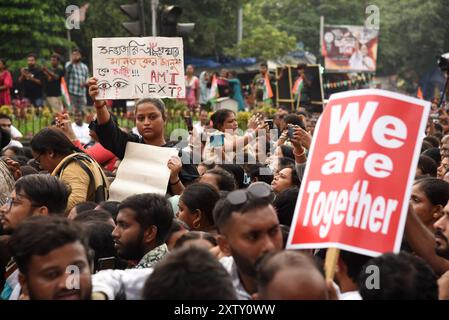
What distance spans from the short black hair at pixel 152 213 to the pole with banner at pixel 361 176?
3.95 ft

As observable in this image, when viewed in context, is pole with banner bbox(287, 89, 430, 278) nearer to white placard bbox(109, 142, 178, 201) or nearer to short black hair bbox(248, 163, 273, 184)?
white placard bbox(109, 142, 178, 201)

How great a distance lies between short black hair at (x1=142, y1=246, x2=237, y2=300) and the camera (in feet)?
10.4

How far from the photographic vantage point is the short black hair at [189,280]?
3156mm

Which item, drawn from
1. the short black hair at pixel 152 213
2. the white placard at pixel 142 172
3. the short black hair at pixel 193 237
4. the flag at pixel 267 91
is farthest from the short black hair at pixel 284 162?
the flag at pixel 267 91

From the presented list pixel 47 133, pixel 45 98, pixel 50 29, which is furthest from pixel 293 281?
pixel 50 29

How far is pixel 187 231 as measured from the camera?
5188mm

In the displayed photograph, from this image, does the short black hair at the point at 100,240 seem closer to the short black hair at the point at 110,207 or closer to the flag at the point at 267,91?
the short black hair at the point at 110,207

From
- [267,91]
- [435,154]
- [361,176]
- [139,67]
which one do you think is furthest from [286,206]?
[267,91]

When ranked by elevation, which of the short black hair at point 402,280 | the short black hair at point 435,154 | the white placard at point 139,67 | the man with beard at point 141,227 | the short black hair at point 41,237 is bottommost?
the short black hair at point 435,154

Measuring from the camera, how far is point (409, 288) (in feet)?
12.0

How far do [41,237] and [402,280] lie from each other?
1468mm

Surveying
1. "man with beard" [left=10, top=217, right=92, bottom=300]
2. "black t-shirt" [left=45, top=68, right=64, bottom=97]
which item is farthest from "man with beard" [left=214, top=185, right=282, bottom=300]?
"black t-shirt" [left=45, top=68, right=64, bottom=97]

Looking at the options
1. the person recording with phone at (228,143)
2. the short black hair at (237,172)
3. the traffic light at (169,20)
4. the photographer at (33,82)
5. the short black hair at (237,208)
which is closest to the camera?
the short black hair at (237,208)

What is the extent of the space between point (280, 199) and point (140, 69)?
6.87ft
